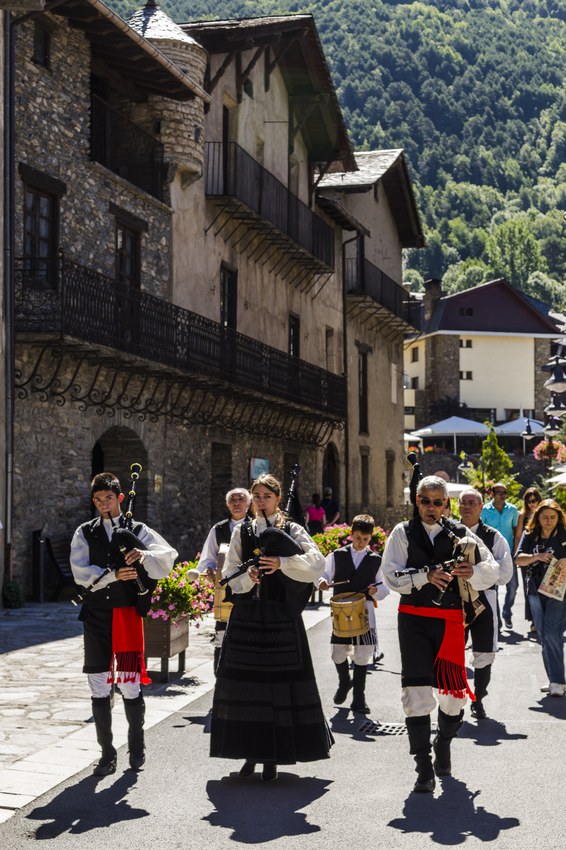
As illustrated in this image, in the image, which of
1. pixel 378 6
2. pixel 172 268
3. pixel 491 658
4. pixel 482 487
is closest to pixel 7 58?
pixel 172 268

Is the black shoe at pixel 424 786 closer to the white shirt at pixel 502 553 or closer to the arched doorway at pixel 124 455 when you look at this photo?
the white shirt at pixel 502 553

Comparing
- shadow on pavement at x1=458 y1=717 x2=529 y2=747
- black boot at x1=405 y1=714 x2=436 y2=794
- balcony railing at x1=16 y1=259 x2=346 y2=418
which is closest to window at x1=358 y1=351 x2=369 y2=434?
balcony railing at x1=16 y1=259 x2=346 y2=418

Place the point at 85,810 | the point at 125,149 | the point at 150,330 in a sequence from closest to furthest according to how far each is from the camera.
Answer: the point at 85,810 → the point at 150,330 → the point at 125,149

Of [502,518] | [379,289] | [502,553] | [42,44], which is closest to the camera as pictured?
[502,553]

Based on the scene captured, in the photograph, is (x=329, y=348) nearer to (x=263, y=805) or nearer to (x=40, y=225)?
(x=40, y=225)

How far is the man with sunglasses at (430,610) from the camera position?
24.9 feet

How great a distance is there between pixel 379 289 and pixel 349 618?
104 feet

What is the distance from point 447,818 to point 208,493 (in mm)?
19866

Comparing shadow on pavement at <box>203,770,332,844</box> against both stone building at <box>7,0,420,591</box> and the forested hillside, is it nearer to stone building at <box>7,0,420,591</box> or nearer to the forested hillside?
stone building at <box>7,0,420,591</box>

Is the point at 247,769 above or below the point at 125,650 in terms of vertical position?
below

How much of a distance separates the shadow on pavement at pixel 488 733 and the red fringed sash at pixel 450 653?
1.33 metres

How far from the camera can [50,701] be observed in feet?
33.9

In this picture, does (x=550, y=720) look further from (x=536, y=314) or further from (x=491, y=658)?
(x=536, y=314)

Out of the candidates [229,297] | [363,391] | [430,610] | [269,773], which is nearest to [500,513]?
[430,610]
